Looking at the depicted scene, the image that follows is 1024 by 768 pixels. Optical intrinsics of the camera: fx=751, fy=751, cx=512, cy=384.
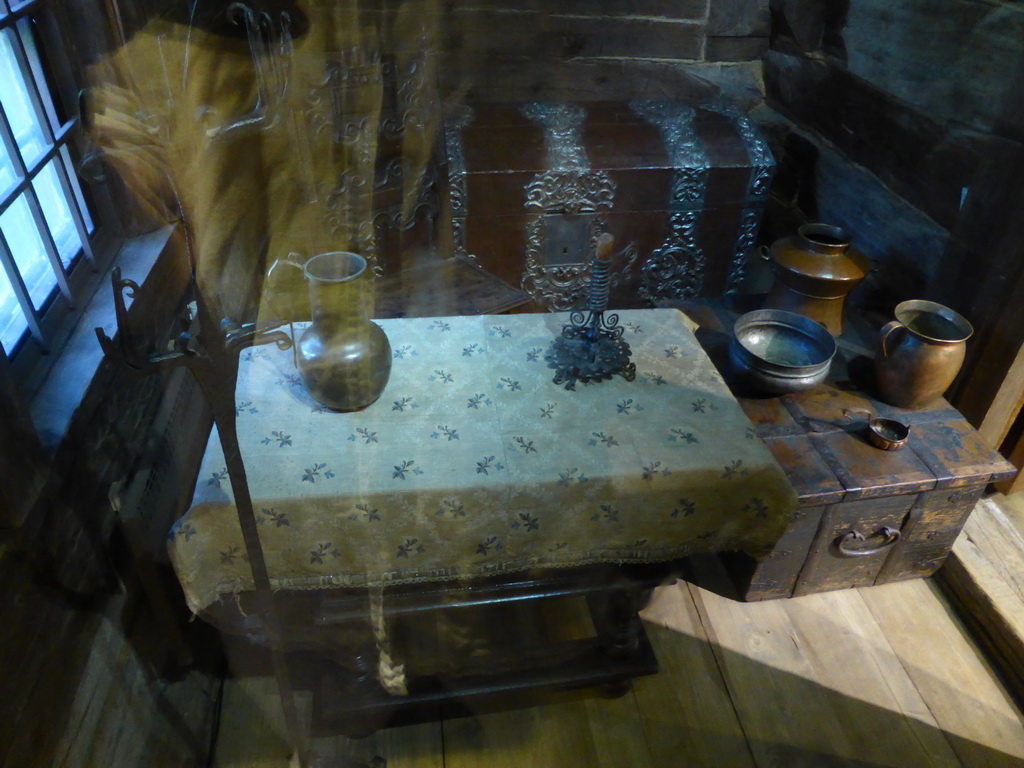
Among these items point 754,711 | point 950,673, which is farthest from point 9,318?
point 950,673

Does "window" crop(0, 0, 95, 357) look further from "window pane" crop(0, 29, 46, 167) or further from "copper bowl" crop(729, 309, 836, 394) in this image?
"copper bowl" crop(729, 309, 836, 394)

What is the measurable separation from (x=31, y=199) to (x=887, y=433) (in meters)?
1.54

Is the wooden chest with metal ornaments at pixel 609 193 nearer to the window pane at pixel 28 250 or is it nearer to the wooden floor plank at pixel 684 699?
the wooden floor plank at pixel 684 699

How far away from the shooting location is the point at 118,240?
1187 millimetres

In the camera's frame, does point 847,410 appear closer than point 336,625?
No

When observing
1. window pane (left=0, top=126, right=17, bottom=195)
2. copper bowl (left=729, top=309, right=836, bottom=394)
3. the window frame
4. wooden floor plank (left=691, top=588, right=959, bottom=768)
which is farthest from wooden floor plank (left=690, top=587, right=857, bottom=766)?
window pane (left=0, top=126, right=17, bottom=195)

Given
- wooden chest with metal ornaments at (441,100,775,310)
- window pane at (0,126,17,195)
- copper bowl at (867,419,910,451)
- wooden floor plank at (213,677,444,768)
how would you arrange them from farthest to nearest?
wooden chest with metal ornaments at (441,100,775,310)
copper bowl at (867,419,910,451)
wooden floor plank at (213,677,444,768)
window pane at (0,126,17,195)

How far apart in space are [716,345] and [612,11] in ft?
3.45

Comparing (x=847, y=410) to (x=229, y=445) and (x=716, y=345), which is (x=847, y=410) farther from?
(x=229, y=445)

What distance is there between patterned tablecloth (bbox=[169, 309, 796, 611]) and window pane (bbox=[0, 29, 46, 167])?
466 millimetres

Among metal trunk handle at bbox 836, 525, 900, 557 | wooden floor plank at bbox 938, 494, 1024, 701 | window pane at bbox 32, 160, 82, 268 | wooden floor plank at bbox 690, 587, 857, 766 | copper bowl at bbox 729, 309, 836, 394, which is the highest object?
window pane at bbox 32, 160, 82, 268

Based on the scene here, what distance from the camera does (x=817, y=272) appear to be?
1.74 meters

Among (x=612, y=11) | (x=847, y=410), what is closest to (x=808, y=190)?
(x=612, y=11)

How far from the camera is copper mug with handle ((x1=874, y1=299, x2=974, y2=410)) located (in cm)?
154
